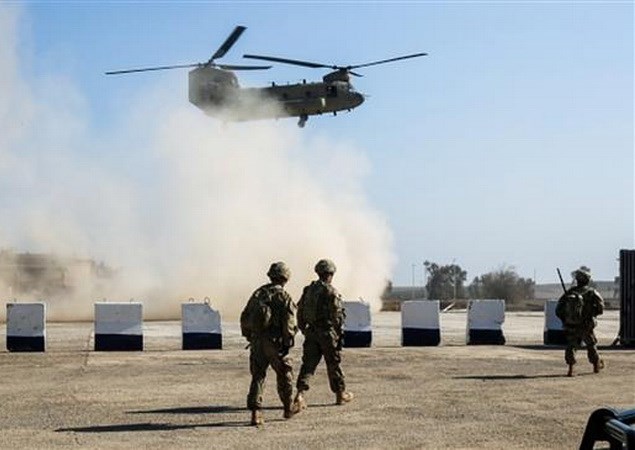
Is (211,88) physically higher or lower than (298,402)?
higher

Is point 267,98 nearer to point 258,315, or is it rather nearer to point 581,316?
point 581,316

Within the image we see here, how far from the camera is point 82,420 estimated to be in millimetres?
11414

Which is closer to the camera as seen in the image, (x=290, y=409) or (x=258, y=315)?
(x=258, y=315)

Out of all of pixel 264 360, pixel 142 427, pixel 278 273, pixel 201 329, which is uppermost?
pixel 278 273

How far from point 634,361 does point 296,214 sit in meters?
31.7

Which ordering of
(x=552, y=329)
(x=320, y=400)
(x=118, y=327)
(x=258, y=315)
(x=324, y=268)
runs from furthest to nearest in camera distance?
(x=552, y=329) < (x=118, y=327) < (x=320, y=400) < (x=324, y=268) < (x=258, y=315)

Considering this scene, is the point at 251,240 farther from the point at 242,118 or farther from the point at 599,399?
the point at 599,399

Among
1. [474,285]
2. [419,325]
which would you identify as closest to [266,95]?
[419,325]

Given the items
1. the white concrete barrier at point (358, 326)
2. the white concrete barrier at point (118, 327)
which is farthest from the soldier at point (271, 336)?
the white concrete barrier at point (358, 326)

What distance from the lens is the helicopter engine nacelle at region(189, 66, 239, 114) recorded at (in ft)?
130

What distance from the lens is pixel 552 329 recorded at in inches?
899

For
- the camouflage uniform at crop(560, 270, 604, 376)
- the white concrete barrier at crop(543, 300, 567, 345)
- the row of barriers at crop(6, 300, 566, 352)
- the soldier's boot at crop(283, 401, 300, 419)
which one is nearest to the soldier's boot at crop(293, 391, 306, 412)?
the soldier's boot at crop(283, 401, 300, 419)

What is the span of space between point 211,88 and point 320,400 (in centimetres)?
2788

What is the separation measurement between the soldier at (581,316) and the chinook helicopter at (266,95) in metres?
23.5
